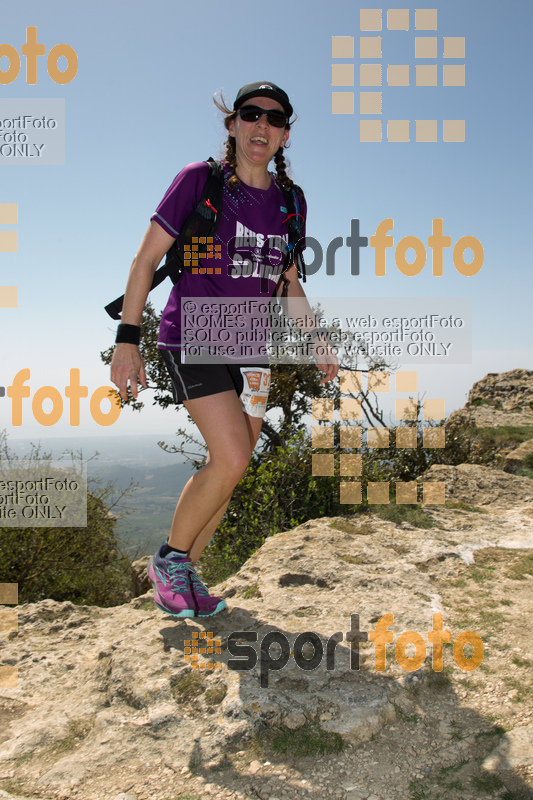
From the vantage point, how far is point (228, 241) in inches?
114

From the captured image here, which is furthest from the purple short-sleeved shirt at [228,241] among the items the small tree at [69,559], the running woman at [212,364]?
the small tree at [69,559]

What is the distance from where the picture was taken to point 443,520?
4395mm

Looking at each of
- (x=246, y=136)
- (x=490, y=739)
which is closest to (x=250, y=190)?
(x=246, y=136)

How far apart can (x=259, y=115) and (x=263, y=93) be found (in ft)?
0.36

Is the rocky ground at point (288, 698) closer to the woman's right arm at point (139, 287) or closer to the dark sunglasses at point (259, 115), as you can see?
the woman's right arm at point (139, 287)

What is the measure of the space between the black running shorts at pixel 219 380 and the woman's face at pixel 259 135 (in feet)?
3.70

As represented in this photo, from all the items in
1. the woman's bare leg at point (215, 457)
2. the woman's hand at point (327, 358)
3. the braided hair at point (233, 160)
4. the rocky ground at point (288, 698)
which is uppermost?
the braided hair at point (233, 160)

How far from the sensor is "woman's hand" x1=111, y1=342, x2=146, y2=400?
8.76 feet

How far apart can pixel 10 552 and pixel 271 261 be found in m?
6.20

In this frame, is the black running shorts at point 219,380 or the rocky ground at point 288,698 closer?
the rocky ground at point 288,698

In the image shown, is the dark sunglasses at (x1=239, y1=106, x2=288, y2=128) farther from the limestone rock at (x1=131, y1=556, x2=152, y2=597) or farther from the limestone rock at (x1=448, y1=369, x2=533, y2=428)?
the limestone rock at (x1=448, y1=369, x2=533, y2=428)

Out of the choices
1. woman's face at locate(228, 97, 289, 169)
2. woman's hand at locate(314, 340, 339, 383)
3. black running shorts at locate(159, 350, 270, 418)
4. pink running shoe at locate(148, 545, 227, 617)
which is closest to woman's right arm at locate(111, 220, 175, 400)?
black running shorts at locate(159, 350, 270, 418)

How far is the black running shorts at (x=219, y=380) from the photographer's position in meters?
2.79

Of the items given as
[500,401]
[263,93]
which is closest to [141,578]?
[263,93]
